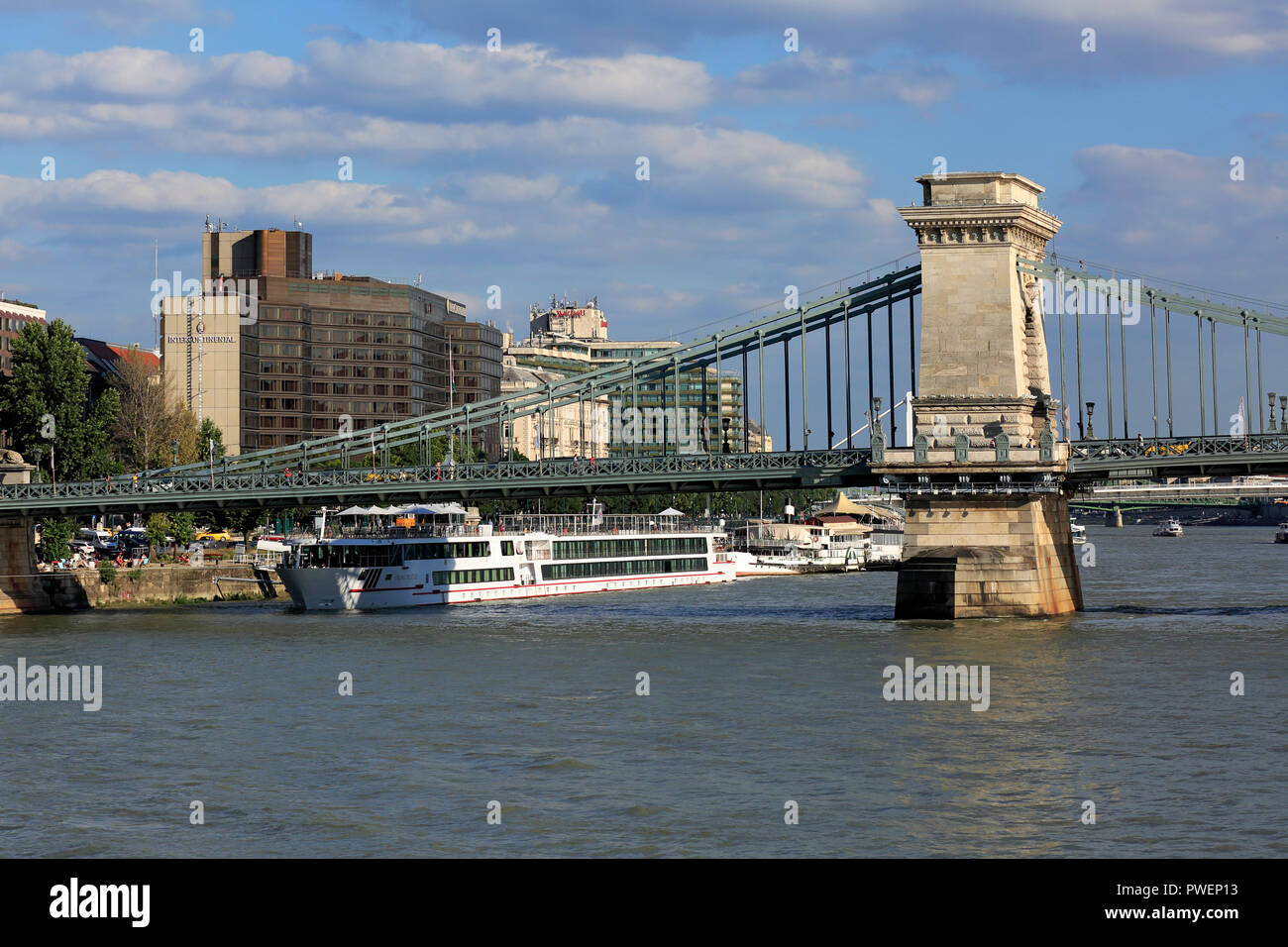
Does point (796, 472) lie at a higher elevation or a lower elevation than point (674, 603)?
higher

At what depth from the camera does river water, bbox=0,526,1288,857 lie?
1085 inches

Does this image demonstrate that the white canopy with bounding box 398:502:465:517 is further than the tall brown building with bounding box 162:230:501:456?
No

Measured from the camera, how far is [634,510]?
482 feet

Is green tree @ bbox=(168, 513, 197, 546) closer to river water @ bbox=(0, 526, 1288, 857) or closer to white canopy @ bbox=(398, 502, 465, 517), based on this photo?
→ white canopy @ bbox=(398, 502, 465, 517)

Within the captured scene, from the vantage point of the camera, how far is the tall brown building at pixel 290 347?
516ft

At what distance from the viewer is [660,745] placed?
36031mm

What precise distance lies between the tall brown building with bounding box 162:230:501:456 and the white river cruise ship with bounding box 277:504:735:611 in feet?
174

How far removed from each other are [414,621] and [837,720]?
3699 centimetres

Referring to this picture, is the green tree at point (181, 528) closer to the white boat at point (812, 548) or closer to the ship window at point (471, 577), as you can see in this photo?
the ship window at point (471, 577)

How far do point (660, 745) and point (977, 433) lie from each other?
30.9 m

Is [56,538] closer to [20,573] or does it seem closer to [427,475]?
[20,573]

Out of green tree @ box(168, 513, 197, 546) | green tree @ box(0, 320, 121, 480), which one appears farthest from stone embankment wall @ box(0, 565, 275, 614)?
green tree @ box(0, 320, 121, 480)
